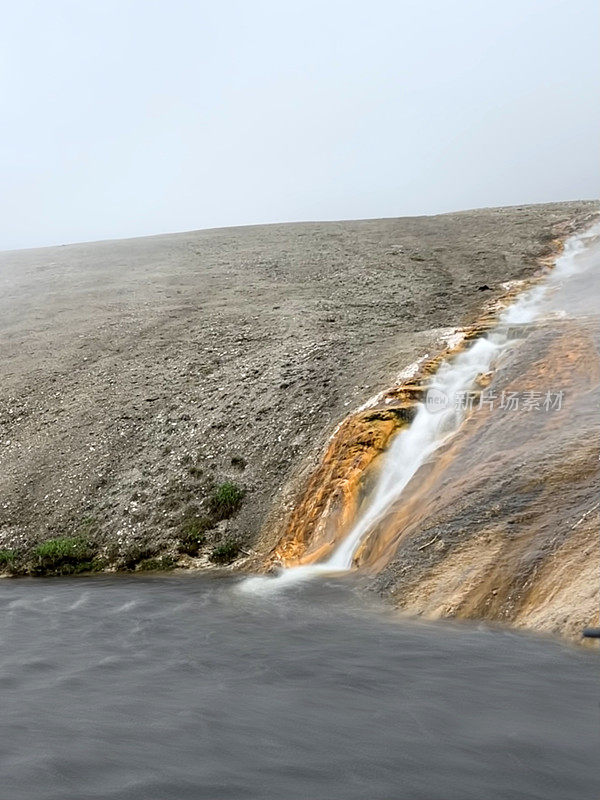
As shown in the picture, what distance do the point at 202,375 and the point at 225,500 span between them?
547cm

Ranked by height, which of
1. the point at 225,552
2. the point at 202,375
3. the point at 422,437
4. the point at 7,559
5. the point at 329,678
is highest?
the point at 202,375

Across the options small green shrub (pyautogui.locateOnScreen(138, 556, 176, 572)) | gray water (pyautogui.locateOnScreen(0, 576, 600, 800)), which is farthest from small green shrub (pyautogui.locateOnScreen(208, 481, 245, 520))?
gray water (pyautogui.locateOnScreen(0, 576, 600, 800))

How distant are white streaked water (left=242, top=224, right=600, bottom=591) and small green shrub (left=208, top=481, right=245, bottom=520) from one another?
7.75 feet

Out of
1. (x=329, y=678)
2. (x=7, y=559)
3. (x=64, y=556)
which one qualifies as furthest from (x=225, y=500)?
(x=329, y=678)

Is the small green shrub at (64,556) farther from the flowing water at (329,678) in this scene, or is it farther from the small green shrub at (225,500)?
the small green shrub at (225,500)

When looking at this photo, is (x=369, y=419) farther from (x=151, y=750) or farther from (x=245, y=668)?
(x=151, y=750)

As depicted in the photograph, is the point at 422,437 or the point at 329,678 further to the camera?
the point at 422,437

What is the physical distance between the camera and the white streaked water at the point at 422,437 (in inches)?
501

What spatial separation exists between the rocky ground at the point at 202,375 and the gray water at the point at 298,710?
15.8ft

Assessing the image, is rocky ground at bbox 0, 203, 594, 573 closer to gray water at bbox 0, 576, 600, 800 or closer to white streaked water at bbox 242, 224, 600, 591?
white streaked water at bbox 242, 224, 600, 591

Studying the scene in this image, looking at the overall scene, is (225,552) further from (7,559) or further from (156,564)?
(7,559)

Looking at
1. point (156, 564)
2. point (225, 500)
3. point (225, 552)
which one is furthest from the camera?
point (225, 500)

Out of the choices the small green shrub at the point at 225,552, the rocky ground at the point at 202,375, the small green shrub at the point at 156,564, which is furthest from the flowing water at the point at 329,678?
the rocky ground at the point at 202,375

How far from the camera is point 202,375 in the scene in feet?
66.6
